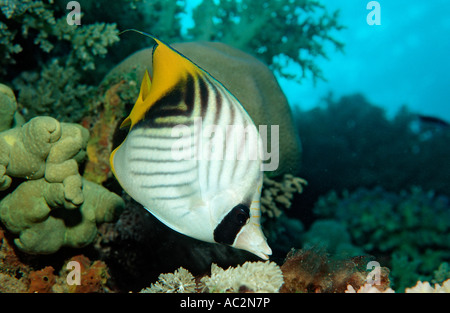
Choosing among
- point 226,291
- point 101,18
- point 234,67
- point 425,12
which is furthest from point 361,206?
point 425,12

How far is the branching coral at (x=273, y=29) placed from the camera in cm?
356

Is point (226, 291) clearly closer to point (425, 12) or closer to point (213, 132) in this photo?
point (213, 132)

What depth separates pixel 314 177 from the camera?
6195mm

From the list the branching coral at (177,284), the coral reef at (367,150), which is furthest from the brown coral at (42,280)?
the coral reef at (367,150)

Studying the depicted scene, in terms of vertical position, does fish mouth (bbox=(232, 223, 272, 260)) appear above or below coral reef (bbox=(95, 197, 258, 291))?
above

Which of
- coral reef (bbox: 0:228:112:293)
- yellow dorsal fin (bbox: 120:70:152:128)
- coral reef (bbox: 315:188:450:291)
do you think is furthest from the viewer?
coral reef (bbox: 315:188:450:291)

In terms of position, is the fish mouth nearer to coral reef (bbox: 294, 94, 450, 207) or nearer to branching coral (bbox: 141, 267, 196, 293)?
branching coral (bbox: 141, 267, 196, 293)

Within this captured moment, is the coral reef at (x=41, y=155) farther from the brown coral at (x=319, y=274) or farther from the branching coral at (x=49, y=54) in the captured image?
the brown coral at (x=319, y=274)

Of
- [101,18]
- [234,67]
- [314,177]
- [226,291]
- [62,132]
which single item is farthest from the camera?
[314,177]

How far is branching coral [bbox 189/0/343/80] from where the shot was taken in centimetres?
356

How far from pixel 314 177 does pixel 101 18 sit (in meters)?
4.94

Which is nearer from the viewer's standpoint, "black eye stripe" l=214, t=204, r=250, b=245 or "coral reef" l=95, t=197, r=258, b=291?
"black eye stripe" l=214, t=204, r=250, b=245

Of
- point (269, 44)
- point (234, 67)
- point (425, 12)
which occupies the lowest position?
point (234, 67)

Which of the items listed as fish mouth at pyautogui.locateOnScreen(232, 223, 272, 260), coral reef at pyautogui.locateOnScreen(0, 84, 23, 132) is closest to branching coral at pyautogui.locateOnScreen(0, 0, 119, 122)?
coral reef at pyautogui.locateOnScreen(0, 84, 23, 132)
